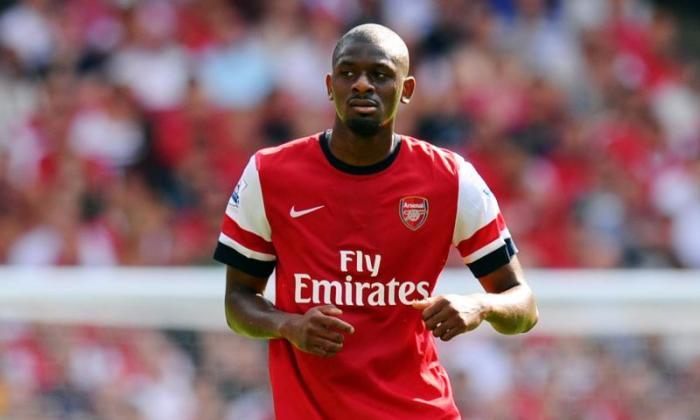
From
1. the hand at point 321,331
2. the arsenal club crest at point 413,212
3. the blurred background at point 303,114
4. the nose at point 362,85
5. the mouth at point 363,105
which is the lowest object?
the hand at point 321,331

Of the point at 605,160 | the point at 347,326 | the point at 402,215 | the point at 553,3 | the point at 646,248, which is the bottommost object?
the point at 347,326

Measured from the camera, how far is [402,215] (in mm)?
5020

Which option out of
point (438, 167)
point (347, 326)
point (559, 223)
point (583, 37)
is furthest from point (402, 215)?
point (583, 37)

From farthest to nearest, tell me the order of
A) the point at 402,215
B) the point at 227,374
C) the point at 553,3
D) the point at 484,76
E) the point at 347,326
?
1. the point at 553,3
2. the point at 484,76
3. the point at 227,374
4. the point at 402,215
5. the point at 347,326

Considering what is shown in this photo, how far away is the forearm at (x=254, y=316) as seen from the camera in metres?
4.83

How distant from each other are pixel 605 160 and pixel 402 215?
716 centimetres

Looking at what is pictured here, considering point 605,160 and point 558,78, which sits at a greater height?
point 558,78

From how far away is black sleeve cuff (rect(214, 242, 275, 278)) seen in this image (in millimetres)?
5105

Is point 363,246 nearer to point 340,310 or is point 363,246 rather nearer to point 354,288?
point 354,288

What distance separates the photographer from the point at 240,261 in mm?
5109

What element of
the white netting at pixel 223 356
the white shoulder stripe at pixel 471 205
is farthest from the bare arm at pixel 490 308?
the white netting at pixel 223 356

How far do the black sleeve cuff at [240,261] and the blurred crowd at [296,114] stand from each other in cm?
567

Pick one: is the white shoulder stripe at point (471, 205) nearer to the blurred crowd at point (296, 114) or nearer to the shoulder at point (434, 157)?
the shoulder at point (434, 157)

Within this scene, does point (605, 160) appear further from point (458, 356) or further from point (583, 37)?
point (458, 356)
